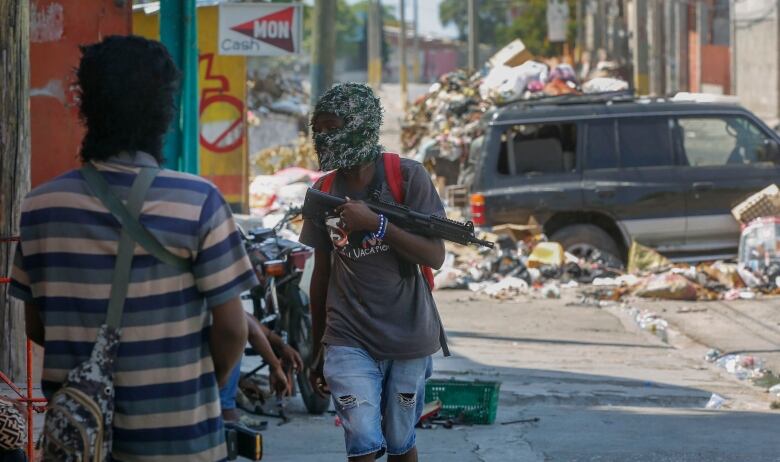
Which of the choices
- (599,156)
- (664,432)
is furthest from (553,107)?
(664,432)

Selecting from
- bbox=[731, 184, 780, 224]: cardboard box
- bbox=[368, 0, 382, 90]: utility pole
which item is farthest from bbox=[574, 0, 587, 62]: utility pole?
bbox=[731, 184, 780, 224]: cardboard box

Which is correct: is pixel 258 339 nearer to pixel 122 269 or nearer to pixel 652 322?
pixel 122 269

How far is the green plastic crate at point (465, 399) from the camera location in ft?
25.9

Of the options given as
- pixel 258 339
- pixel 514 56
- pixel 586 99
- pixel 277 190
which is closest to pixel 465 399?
pixel 258 339

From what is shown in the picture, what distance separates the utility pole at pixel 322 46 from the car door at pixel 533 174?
238 cm

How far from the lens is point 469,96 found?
88.1 feet

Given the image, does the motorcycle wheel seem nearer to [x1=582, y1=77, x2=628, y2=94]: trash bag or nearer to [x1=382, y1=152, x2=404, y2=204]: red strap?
[x1=382, y1=152, x2=404, y2=204]: red strap

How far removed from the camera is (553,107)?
15422 mm

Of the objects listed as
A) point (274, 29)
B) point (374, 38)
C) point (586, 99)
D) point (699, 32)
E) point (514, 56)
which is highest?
point (374, 38)

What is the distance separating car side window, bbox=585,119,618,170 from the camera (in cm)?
1513

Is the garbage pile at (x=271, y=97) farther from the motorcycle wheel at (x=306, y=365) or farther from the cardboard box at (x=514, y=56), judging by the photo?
the motorcycle wheel at (x=306, y=365)

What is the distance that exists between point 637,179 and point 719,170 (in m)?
0.90

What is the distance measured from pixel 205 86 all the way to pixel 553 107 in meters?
3.85

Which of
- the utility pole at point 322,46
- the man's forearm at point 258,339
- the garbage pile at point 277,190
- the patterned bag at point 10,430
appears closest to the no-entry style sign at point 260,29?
the utility pole at point 322,46
